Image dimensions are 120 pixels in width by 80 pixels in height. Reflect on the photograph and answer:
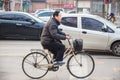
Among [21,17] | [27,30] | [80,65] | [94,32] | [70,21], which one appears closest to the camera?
[80,65]

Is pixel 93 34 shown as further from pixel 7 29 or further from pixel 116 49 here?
pixel 7 29

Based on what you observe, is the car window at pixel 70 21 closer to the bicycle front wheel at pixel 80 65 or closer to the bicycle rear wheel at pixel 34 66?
the bicycle front wheel at pixel 80 65

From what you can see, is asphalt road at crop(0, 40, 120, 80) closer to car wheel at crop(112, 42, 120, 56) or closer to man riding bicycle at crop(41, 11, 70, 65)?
car wheel at crop(112, 42, 120, 56)

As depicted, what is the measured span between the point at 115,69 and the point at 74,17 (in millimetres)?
3771

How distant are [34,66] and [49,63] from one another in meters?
0.39

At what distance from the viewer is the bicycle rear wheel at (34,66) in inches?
395

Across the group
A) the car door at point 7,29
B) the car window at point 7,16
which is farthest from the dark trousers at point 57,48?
the car window at point 7,16

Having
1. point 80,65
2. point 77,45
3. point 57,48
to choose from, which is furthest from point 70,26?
point 57,48

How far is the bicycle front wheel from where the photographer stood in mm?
10070

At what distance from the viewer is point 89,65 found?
10.2 m

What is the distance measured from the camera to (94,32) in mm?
14719

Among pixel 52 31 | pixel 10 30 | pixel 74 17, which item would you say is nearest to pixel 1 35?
pixel 10 30

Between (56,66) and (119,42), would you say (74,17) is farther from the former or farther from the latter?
(56,66)

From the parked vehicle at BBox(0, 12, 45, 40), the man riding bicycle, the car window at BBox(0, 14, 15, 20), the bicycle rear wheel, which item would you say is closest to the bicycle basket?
the man riding bicycle
